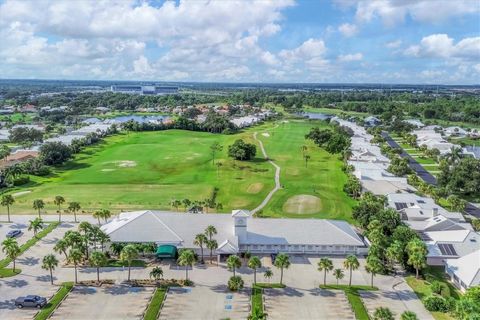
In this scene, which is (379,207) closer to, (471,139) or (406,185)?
(406,185)

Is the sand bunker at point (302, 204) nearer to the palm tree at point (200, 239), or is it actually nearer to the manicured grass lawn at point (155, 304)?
the palm tree at point (200, 239)

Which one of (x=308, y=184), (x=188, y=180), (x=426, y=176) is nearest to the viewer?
(x=308, y=184)

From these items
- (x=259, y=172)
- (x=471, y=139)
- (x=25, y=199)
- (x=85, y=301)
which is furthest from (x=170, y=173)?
(x=471, y=139)

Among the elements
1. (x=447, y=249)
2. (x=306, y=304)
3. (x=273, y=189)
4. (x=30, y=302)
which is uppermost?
(x=273, y=189)

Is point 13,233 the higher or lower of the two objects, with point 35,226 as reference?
lower

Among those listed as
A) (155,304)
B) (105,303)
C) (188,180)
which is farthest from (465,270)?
(188,180)

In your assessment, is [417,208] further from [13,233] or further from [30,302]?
[13,233]
